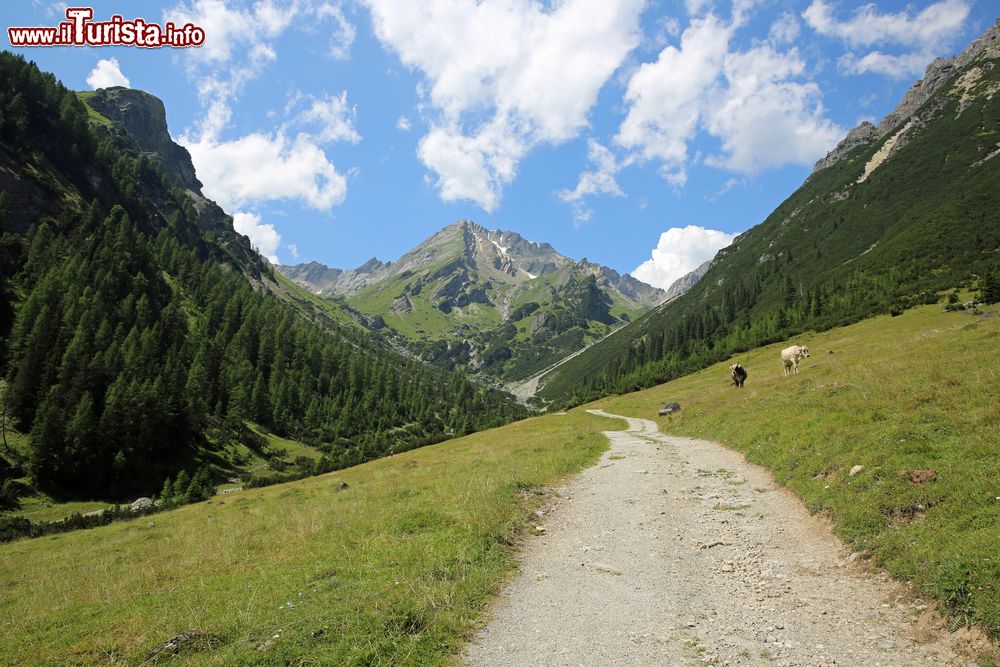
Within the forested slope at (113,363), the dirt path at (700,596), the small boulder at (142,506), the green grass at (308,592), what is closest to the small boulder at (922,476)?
the dirt path at (700,596)

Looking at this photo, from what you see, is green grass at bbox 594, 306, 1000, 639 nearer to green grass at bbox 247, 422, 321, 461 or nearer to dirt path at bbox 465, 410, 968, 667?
dirt path at bbox 465, 410, 968, 667

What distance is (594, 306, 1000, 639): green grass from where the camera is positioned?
8.04m

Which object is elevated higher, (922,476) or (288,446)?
(922,476)

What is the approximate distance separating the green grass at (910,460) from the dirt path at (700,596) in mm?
704

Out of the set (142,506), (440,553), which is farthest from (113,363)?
(440,553)

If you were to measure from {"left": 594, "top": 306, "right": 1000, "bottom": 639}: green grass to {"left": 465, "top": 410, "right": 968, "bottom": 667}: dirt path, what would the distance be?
70 cm

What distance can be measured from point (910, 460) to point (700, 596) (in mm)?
7104

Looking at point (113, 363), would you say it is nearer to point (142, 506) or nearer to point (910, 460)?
point (142, 506)

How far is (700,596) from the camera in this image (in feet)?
32.0

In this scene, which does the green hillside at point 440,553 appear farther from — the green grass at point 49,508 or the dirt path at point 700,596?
the green grass at point 49,508

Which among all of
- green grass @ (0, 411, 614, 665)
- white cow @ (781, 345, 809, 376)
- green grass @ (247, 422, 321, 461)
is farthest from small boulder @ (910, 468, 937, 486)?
green grass @ (247, 422, 321, 461)

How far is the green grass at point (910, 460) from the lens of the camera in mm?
8039

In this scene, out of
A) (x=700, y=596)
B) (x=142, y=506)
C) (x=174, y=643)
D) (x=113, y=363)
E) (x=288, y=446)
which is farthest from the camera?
(x=288, y=446)

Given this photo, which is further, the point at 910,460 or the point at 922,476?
the point at 910,460
